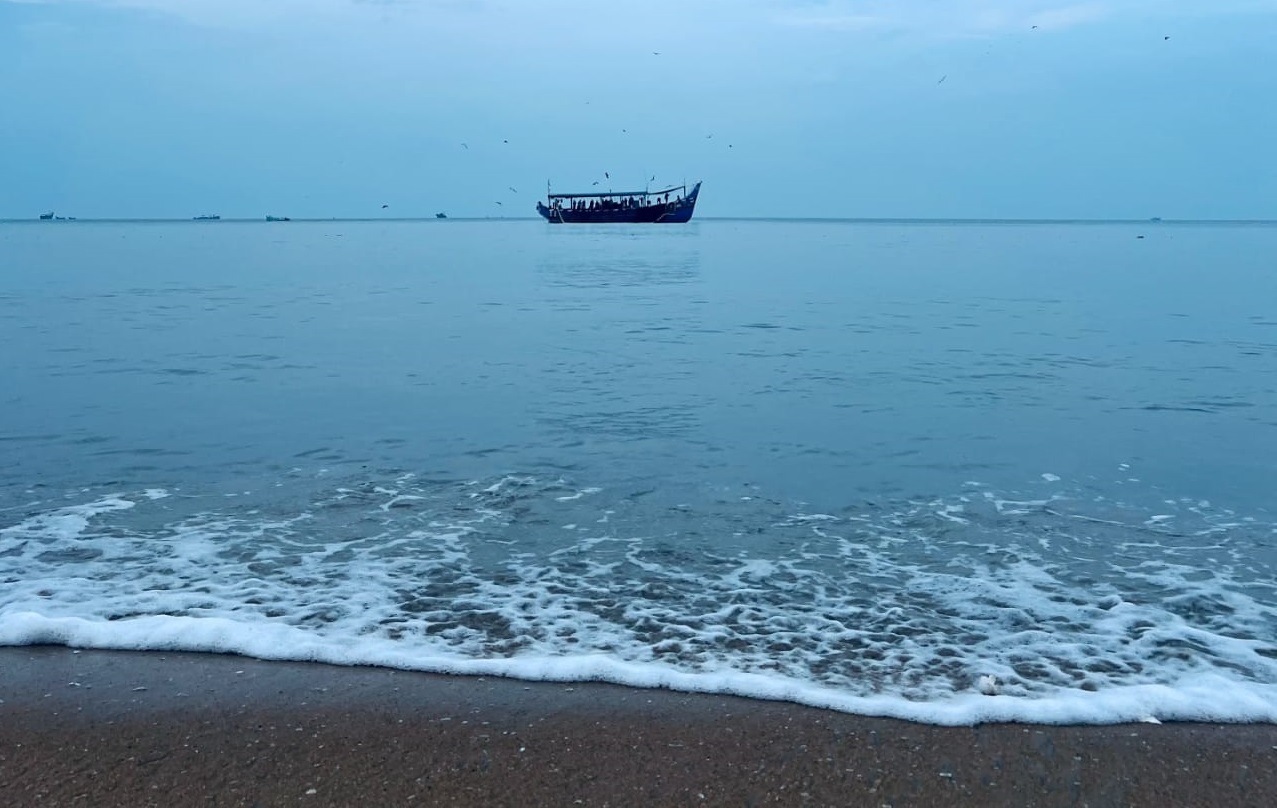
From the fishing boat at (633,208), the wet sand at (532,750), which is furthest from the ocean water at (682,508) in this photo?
the fishing boat at (633,208)

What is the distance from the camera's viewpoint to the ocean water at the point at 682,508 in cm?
596

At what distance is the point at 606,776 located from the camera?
14.7 feet

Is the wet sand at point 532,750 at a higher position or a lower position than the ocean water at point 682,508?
higher

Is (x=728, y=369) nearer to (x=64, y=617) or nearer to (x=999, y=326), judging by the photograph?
(x=999, y=326)

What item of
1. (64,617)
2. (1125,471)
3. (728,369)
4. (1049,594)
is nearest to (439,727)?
(64,617)

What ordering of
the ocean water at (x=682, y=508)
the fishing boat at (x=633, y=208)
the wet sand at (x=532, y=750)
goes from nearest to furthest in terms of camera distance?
the wet sand at (x=532, y=750), the ocean water at (x=682, y=508), the fishing boat at (x=633, y=208)

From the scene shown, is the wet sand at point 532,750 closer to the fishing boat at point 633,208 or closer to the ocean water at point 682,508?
the ocean water at point 682,508

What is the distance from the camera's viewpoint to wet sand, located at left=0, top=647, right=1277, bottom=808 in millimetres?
4336

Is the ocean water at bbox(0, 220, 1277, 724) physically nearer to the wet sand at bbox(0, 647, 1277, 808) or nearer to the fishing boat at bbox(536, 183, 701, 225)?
the wet sand at bbox(0, 647, 1277, 808)

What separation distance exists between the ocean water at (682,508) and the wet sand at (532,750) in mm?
→ 296

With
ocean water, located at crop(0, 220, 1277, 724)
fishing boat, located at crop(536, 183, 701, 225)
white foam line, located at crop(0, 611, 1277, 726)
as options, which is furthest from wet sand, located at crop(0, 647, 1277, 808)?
fishing boat, located at crop(536, 183, 701, 225)

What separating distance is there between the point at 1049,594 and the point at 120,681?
5.71 m

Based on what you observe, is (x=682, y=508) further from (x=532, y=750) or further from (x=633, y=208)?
(x=633, y=208)

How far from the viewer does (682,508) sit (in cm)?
933
